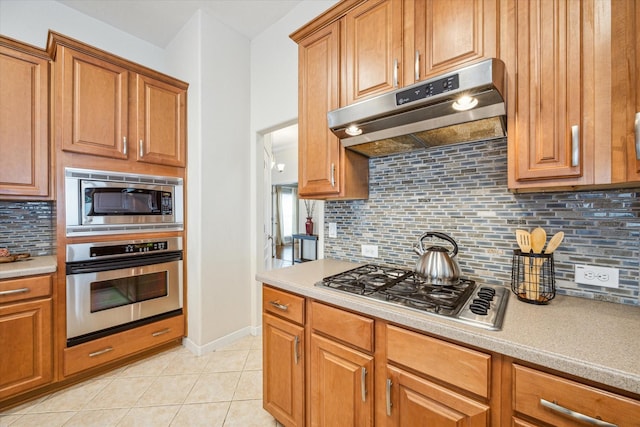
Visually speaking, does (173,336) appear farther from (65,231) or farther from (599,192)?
(599,192)

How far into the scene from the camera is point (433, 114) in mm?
1201

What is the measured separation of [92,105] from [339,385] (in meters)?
2.55

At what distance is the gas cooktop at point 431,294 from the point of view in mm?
967

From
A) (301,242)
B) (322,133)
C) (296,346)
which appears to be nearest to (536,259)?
(296,346)

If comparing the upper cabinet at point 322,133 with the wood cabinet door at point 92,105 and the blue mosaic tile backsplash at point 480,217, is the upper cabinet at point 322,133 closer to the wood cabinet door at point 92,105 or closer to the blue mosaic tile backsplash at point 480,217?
the blue mosaic tile backsplash at point 480,217

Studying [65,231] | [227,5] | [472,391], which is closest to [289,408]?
[472,391]

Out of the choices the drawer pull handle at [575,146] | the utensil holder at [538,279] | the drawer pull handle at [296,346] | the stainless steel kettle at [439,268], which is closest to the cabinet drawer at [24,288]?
the drawer pull handle at [296,346]

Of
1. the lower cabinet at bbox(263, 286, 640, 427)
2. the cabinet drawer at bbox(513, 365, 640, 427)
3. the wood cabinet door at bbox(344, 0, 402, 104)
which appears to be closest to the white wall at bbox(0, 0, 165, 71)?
the wood cabinet door at bbox(344, 0, 402, 104)

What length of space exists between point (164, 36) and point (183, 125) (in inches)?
40.7

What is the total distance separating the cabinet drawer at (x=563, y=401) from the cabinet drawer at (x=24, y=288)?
2628 millimetres

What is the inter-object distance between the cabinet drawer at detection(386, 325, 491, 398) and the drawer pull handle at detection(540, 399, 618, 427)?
0.47 feet

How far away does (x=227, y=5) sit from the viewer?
2.34 meters

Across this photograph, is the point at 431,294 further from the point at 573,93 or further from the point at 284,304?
the point at 573,93

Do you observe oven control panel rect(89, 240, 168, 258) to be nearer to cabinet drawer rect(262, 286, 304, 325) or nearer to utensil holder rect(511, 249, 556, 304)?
cabinet drawer rect(262, 286, 304, 325)
